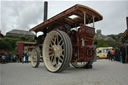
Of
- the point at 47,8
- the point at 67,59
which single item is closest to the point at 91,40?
the point at 67,59

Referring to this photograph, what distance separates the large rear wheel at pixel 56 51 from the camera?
4.68 meters

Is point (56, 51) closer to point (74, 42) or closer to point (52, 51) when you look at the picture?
point (52, 51)

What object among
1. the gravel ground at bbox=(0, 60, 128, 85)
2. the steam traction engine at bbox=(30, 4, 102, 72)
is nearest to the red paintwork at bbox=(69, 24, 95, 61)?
the steam traction engine at bbox=(30, 4, 102, 72)

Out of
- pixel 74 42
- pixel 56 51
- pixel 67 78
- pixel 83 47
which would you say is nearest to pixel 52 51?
pixel 56 51

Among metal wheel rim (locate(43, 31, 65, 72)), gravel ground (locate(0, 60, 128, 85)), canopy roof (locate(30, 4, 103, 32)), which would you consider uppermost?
canopy roof (locate(30, 4, 103, 32))

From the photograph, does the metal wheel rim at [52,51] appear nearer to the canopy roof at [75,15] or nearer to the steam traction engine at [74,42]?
the steam traction engine at [74,42]

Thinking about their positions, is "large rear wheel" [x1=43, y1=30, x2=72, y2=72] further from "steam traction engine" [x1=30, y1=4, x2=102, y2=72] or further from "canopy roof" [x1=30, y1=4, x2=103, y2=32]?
"canopy roof" [x1=30, y1=4, x2=103, y2=32]

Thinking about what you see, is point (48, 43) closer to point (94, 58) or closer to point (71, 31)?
point (71, 31)

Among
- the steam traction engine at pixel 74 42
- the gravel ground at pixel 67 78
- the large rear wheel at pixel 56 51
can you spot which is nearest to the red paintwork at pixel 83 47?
the steam traction engine at pixel 74 42

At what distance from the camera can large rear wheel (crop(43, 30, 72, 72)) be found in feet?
15.4

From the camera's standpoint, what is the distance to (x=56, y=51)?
558cm

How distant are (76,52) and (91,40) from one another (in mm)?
1010

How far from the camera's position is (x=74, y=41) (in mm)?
5938

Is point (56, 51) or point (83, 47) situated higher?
point (83, 47)
